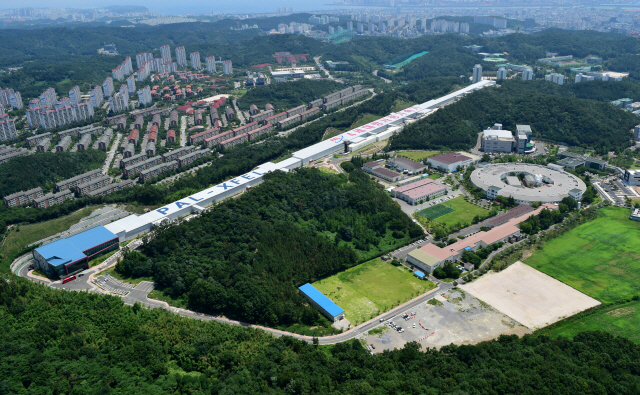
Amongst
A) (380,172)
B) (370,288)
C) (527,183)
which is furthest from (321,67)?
(370,288)

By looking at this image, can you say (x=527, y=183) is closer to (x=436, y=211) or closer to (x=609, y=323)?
(x=436, y=211)

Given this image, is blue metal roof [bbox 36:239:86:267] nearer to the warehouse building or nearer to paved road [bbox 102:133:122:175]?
paved road [bbox 102:133:122:175]

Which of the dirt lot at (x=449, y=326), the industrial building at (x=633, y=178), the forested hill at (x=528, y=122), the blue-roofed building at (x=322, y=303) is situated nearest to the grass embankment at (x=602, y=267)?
the dirt lot at (x=449, y=326)

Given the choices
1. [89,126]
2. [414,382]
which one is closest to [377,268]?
[414,382]

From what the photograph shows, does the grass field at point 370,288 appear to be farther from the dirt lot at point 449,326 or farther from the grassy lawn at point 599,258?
the grassy lawn at point 599,258

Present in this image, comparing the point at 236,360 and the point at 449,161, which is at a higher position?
the point at 236,360
